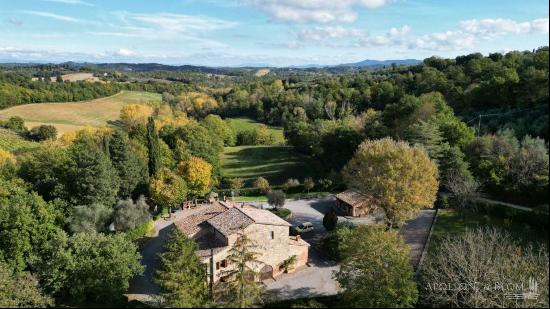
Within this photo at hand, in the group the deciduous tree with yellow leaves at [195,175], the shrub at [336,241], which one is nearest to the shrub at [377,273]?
the shrub at [336,241]

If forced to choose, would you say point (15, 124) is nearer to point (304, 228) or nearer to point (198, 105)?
point (198, 105)

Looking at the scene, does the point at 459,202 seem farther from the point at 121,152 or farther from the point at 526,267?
the point at 121,152

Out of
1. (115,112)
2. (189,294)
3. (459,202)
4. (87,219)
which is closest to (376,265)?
(189,294)

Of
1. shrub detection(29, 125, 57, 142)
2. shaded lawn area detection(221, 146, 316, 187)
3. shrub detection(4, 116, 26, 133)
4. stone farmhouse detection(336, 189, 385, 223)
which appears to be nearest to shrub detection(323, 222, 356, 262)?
stone farmhouse detection(336, 189, 385, 223)

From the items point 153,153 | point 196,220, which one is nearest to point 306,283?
point 196,220

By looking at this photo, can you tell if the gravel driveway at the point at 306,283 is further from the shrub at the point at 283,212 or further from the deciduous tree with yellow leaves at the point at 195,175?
the deciduous tree with yellow leaves at the point at 195,175
